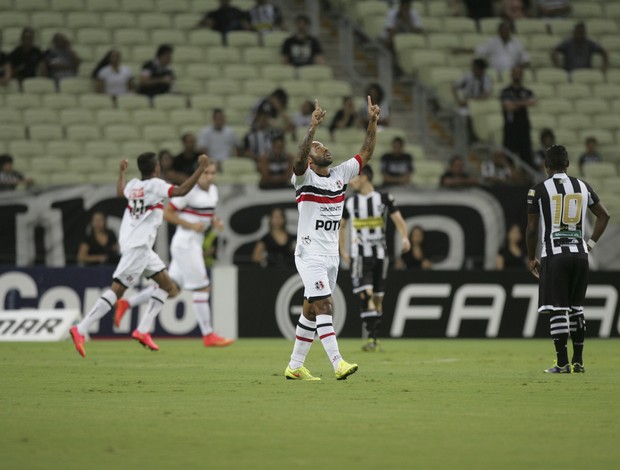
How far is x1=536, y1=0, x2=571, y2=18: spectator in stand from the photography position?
29.4 meters

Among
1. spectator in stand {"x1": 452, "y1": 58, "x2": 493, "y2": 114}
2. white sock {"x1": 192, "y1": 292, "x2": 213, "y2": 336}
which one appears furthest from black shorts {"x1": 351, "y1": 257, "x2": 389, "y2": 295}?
spectator in stand {"x1": 452, "y1": 58, "x2": 493, "y2": 114}

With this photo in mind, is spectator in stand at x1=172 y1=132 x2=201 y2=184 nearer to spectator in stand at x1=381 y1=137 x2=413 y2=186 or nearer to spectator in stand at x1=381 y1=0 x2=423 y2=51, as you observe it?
spectator in stand at x1=381 y1=137 x2=413 y2=186

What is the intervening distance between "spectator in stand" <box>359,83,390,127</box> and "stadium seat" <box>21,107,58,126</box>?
6.25 meters

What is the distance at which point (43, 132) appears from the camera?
2364 centimetres

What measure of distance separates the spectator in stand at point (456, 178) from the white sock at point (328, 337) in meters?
10.1

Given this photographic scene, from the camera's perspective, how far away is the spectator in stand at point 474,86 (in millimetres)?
25594

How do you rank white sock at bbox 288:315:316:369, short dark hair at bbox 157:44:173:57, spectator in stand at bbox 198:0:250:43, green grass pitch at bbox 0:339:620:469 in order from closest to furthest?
green grass pitch at bbox 0:339:620:469 → white sock at bbox 288:315:316:369 → short dark hair at bbox 157:44:173:57 → spectator in stand at bbox 198:0:250:43

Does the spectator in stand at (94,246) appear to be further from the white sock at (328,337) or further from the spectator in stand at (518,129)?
the white sock at (328,337)

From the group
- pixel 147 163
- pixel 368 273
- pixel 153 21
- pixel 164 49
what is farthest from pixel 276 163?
pixel 147 163

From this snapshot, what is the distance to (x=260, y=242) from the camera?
20.9 m

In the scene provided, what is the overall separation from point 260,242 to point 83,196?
314 centimetres

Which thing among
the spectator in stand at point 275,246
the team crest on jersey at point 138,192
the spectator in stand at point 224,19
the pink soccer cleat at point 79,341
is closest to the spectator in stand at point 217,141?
the spectator in stand at point 275,246

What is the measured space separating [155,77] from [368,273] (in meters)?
9.22

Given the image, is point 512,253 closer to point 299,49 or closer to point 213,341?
point 213,341
